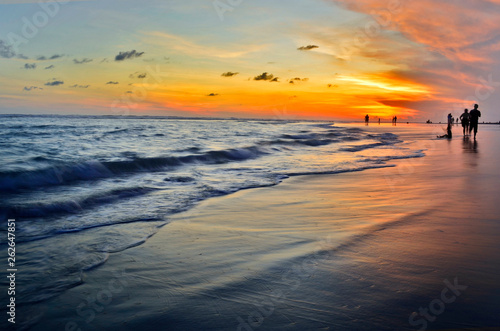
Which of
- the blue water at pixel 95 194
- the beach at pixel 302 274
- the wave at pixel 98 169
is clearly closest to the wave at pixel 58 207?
the blue water at pixel 95 194

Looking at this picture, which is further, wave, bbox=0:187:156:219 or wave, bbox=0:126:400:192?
wave, bbox=0:126:400:192

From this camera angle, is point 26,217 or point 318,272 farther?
point 26,217

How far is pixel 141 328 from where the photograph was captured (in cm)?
255

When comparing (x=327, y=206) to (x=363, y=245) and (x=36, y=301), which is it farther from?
(x=36, y=301)

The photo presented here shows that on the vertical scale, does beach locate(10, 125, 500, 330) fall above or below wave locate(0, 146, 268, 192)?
below

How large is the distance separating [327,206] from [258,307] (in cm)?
378

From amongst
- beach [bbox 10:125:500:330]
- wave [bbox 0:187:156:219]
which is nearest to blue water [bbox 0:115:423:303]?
wave [bbox 0:187:156:219]

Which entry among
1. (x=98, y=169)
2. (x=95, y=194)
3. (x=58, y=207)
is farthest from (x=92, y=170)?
(x=58, y=207)

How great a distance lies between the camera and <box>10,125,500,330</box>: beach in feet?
8.62

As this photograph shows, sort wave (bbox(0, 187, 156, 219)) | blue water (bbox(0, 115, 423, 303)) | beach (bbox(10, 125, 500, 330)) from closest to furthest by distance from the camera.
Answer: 1. beach (bbox(10, 125, 500, 330))
2. blue water (bbox(0, 115, 423, 303))
3. wave (bbox(0, 187, 156, 219))

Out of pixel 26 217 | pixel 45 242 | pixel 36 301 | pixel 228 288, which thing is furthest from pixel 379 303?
pixel 26 217

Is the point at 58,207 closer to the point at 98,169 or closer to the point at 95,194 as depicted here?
the point at 95,194

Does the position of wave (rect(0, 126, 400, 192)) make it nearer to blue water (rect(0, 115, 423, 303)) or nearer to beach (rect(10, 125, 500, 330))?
blue water (rect(0, 115, 423, 303))

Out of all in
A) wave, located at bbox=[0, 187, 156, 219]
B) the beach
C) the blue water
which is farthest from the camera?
wave, located at bbox=[0, 187, 156, 219]
